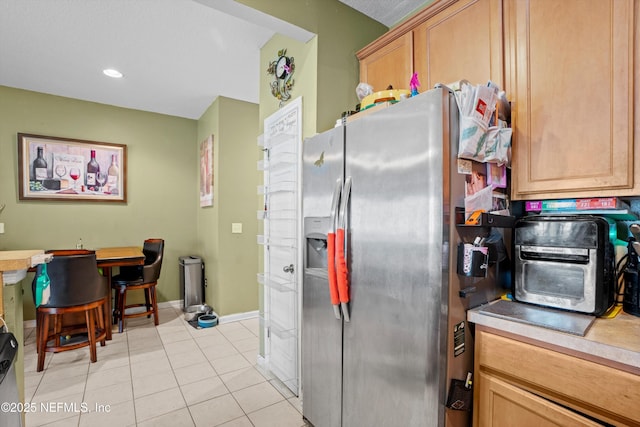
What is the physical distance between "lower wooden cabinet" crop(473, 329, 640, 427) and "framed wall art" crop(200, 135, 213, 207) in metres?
3.61

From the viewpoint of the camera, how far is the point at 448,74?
1647 millimetres

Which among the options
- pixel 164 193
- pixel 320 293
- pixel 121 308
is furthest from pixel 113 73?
pixel 320 293

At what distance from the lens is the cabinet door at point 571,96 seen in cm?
114

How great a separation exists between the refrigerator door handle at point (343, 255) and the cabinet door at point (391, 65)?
89 cm

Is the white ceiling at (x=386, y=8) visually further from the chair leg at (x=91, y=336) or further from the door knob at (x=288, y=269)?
the chair leg at (x=91, y=336)

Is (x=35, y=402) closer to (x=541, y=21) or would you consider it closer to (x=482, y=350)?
(x=482, y=350)

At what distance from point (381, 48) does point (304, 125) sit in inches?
28.5

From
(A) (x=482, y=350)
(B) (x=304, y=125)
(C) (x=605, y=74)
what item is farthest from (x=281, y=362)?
(C) (x=605, y=74)

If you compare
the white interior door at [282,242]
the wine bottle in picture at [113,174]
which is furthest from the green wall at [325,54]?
the wine bottle in picture at [113,174]

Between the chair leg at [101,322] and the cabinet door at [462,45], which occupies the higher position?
the cabinet door at [462,45]

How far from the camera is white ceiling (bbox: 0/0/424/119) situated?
84.6 inches

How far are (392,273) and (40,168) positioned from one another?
4479mm
